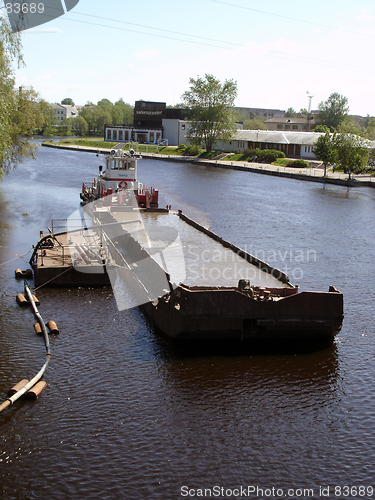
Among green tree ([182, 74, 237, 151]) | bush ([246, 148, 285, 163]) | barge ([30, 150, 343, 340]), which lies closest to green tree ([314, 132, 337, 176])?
bush ([246, 148, 285, 163])

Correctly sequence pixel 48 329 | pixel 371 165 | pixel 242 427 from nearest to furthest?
pixel 242 427 < pixel 48 329 < pixel 371 165

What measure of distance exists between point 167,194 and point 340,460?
42439 millimetres

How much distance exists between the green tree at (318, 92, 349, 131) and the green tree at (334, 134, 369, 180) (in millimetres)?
92782

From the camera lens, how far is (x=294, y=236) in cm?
3362

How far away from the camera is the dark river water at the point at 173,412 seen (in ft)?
32.8

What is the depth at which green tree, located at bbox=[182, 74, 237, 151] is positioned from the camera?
97438 millimetres

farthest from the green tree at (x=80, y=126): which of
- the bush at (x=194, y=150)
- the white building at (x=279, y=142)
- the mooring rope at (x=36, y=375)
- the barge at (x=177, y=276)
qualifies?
the mooring rope at (x=36, y=375)

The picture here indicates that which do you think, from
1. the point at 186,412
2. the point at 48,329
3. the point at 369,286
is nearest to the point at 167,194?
the point at 369,286

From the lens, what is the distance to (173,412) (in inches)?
480

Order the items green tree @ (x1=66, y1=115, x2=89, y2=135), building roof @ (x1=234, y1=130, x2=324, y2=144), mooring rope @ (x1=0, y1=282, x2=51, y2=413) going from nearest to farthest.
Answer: mooring rope @ (x1=0, y1=282, x2=51, y2=413), building roof @ (x1=234, y1=130, x2=324, y2=144), green tree @ (x1=66, y1=115, x2=89, y2=135)

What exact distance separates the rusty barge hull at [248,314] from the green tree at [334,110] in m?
153

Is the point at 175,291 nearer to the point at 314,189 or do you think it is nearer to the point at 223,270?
the point at 223,270

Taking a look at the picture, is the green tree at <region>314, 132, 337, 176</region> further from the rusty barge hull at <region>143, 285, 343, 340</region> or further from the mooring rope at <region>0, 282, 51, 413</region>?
the mooring rope at <region>0, 282, 51, 413</region>

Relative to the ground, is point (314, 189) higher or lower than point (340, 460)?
higher
